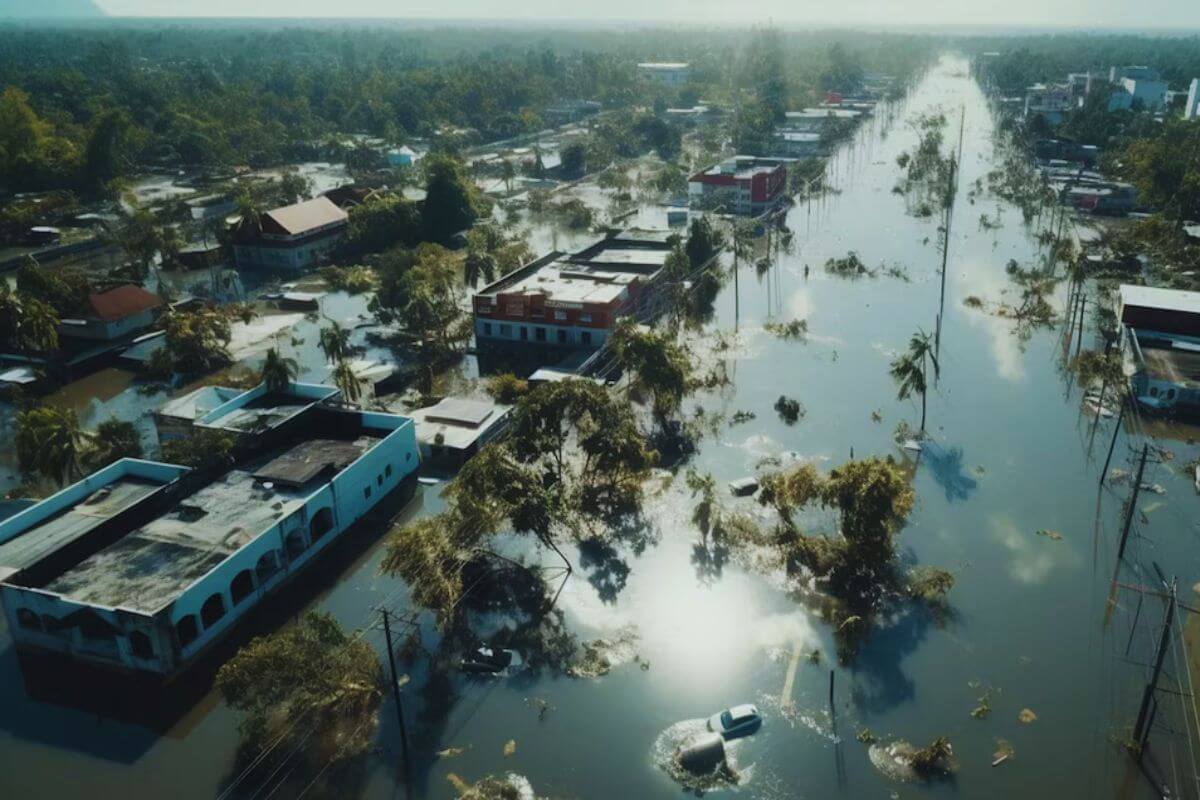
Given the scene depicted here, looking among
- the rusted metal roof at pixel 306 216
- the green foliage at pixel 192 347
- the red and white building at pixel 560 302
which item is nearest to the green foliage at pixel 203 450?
the green foliage at pixel 192 347

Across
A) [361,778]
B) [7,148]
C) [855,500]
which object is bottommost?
[361,778]

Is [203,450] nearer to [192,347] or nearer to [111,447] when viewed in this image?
[111,447]

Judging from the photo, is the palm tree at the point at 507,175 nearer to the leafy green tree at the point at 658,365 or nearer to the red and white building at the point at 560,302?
the red and white building at the point at 560,302

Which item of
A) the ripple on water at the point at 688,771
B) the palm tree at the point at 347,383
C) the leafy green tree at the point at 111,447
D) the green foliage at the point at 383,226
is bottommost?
the ripple on water at the point at 688,771

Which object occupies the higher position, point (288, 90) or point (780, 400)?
point (288, 90)

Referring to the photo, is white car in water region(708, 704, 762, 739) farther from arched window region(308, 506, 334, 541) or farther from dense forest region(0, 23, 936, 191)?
dense forest region(0, 23, 936, 191)

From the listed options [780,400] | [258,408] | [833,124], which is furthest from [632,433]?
[833,124]

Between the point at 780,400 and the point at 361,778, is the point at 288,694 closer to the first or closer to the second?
the point at 361,778
